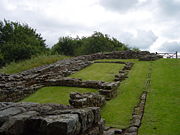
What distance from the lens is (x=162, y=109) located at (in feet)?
39.9

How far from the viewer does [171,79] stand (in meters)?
20.7

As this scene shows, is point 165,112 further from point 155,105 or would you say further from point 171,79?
point 171,79

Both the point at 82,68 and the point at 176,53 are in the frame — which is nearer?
the point at 82,68

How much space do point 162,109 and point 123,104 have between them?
2431 mm

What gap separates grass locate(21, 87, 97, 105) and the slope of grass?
2.74 metres

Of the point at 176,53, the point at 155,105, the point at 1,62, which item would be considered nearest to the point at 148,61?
the point at 176,53

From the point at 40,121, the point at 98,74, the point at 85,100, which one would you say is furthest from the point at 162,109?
the point at 98,74

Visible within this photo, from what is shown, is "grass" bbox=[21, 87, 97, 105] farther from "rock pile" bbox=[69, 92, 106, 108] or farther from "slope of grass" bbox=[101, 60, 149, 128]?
"slope of grass" bbox=[101, 60, 149, 128]

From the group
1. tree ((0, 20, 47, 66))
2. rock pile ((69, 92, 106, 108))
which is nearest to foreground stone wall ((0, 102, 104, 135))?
rock pile ((69, 92, 106, 108))

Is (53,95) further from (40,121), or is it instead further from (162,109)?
(40,121)

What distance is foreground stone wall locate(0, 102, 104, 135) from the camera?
4973 mm

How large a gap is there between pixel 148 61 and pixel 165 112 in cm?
2268

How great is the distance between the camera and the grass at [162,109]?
30.9 feet

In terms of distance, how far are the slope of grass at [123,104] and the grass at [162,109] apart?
0.90m
